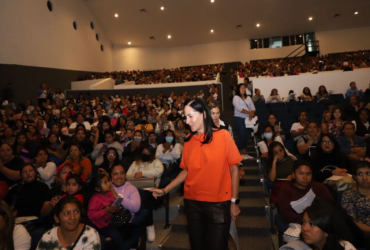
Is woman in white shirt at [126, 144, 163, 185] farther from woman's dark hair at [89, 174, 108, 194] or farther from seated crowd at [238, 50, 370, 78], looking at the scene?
seated crowd at [238, 50, 370, 78]

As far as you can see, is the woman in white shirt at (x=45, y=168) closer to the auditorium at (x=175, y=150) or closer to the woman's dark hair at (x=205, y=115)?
the auditorium at (x=175, y=150)

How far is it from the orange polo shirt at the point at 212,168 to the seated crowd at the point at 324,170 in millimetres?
565

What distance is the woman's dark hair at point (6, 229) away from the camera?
213 cm

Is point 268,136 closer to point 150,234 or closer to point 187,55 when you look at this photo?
point 150,234

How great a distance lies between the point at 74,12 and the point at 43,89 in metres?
6.05

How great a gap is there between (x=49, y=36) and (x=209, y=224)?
14.4 meters

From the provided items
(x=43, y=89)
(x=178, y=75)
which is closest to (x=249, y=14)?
(x=178, y=75)

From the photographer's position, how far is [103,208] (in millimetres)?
2812

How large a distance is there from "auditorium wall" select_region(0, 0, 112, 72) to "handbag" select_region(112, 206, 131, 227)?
10.7 meters

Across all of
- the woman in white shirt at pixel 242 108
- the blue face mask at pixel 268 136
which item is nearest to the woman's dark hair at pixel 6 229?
the blue face mask at pixel 268 136

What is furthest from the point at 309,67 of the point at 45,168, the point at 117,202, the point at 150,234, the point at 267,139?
the point at 117,202

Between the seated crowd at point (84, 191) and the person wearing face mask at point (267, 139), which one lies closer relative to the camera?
the seated crowd at point (84, 191)

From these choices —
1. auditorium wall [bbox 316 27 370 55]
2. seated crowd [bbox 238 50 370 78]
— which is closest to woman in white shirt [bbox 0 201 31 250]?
seated crowd [bbox 238 50 370 78]

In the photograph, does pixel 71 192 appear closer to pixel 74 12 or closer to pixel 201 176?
pixel 201 176
